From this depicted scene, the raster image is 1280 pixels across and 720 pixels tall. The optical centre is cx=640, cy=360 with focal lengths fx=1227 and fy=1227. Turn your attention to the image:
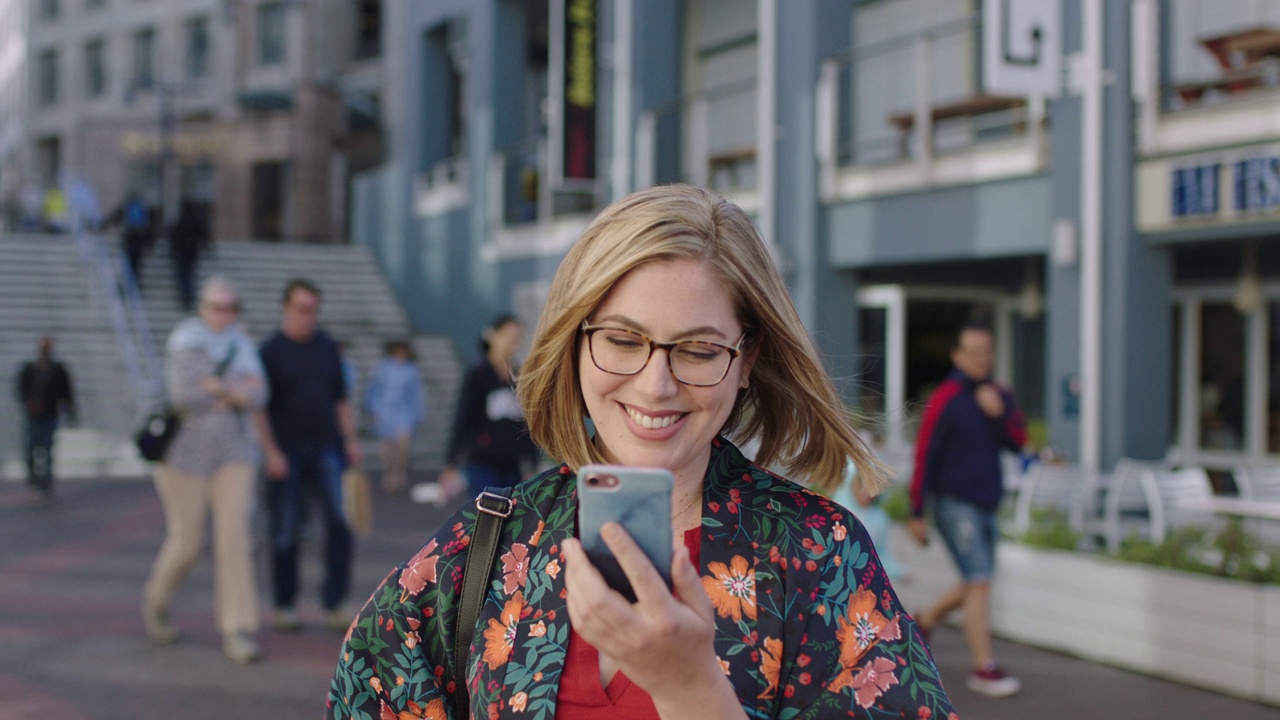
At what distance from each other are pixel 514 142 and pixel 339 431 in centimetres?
1464

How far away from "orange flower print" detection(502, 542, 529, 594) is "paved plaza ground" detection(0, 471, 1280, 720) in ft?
13.5

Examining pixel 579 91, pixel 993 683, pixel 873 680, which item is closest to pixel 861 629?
pixel 873 680

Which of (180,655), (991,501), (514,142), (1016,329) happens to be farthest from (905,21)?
(180,655)

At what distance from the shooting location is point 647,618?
136 cm

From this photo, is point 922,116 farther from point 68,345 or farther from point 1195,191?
point 68,345

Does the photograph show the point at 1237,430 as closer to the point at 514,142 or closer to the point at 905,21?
the point at 905,21

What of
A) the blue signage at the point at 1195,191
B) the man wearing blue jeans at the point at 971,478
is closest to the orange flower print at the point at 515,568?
the man wearing blue jeans at the point at 971,478

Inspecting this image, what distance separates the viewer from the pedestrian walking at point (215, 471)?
6484 millimetres

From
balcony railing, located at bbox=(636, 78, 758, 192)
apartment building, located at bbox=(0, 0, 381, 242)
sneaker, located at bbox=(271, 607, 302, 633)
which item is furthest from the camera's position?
apartment building, located at bbox=(0, 0, 381, 242)

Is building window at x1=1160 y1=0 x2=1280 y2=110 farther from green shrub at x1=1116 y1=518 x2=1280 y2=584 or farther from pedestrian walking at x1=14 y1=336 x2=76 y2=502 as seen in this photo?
pedestrian walking at x1=14 y1=336 x2=76 y2=502

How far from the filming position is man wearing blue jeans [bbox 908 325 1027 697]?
615cm

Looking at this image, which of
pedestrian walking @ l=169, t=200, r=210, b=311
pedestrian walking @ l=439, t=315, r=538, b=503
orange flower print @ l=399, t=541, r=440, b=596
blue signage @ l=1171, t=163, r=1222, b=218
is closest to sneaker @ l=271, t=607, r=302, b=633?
pedestrian walking @ l=439, t=315, r=538, b=503

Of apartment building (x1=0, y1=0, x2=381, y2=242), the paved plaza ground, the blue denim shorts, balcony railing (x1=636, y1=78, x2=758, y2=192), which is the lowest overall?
the paved plaza ground

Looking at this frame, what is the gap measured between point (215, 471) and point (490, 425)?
1.62 meters
